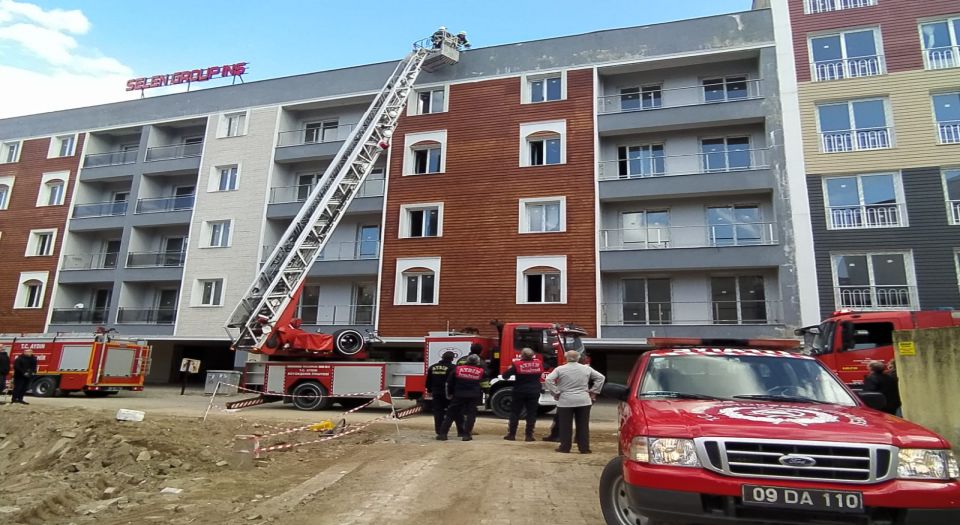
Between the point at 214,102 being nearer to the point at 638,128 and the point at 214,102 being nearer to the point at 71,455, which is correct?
the point at 638,128

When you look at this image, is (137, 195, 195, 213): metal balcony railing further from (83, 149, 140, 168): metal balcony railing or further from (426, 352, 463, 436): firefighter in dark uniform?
(426, 352, 463, 436): firefighter in dark uniform

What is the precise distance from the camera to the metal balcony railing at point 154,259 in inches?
1107

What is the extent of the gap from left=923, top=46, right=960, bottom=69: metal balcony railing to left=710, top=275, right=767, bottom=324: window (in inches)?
378

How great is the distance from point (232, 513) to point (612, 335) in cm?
1690

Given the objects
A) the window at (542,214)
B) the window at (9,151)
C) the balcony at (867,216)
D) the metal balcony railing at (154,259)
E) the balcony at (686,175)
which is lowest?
the metal balcony railing at (154,259)

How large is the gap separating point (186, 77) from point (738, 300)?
3029 centimetres

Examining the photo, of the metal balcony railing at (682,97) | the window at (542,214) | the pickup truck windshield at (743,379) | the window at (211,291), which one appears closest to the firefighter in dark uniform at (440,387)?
the pickup truck windshield at (743,379)

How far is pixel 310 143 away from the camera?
2689 cm

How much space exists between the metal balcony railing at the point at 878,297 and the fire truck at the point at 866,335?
671 cm

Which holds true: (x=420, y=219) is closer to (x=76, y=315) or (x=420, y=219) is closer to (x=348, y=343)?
(x=348, y=343)

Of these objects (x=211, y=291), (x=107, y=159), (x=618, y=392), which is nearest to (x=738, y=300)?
(x=618, y=392)

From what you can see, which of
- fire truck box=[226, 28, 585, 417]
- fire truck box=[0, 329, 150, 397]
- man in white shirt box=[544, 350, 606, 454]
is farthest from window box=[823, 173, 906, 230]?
fire truck box=[0, 329, 150, 397]

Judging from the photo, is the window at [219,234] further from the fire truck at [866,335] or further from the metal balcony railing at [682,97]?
the fire truck at [866,335]

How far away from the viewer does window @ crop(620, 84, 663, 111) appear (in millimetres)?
23750
